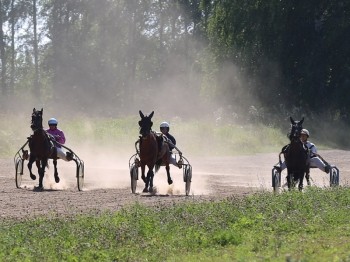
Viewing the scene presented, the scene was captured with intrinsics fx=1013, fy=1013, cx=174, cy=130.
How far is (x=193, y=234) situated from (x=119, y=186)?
42.0ft

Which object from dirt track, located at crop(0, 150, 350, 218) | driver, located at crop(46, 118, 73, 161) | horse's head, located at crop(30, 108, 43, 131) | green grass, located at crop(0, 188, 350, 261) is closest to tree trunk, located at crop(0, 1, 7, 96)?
dirt track, located at crop(0, 150, 350, 218)

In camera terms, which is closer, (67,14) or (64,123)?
(64,123)

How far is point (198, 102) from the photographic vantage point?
2985 inches

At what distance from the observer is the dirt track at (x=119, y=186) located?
1859 centimetres

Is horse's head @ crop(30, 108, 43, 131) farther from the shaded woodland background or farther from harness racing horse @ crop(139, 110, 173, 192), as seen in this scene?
the shaded woodland background

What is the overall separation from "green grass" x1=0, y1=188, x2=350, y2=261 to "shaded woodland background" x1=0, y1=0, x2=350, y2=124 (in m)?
37.8

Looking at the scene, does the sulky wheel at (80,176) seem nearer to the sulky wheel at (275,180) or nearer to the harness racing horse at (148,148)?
the harness racing horse at (148,148)

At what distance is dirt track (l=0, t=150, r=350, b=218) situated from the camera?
18594 millimetres

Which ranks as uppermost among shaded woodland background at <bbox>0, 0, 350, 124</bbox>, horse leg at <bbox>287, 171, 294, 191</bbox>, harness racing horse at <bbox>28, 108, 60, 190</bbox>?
shaded woodland background at <bbox>0, 0, 350, 124</bbox>

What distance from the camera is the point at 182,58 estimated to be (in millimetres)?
89938

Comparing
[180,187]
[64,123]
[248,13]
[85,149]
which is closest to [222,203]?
[180,187]

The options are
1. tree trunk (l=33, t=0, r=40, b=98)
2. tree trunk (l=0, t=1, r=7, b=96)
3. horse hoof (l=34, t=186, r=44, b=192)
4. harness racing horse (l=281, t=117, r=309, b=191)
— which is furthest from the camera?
tree trunk (l=33, t=0, r=40, b=98)

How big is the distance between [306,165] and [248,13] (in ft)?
109

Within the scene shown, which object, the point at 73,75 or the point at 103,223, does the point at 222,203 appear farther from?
the point at 73,75
